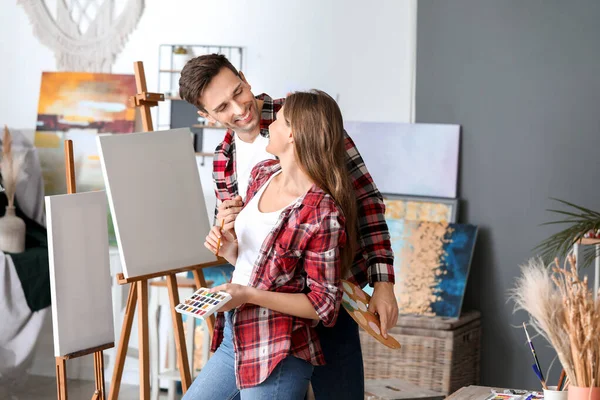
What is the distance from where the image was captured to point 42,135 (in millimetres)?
5020

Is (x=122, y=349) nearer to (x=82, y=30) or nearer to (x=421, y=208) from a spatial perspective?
(x=421, y=208)

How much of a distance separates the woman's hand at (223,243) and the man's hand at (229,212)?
2 centimetres

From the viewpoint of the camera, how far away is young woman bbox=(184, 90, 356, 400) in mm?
1807

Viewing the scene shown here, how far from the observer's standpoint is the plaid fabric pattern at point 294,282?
1.80 meters

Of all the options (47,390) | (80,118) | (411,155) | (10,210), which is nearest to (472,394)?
(411,155)

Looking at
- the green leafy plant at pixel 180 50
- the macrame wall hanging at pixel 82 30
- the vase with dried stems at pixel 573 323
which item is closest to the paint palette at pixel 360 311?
the vase with dried stems at pixel 573 323

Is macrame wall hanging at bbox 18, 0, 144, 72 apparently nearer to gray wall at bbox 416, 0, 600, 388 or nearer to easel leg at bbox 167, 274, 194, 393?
gray wall at bbox 416, 0, 600, 388

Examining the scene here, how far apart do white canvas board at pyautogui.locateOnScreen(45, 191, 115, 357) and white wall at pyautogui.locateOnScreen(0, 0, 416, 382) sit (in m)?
2.07

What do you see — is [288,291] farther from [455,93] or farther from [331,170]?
[455,93]

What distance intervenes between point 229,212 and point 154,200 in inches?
36.8

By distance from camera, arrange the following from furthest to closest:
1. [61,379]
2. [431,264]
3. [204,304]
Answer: [431,264]
[61,379]
[204,304]

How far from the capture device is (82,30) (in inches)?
197

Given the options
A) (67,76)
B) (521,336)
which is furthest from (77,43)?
(521,336)

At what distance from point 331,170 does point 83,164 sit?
3.40m
